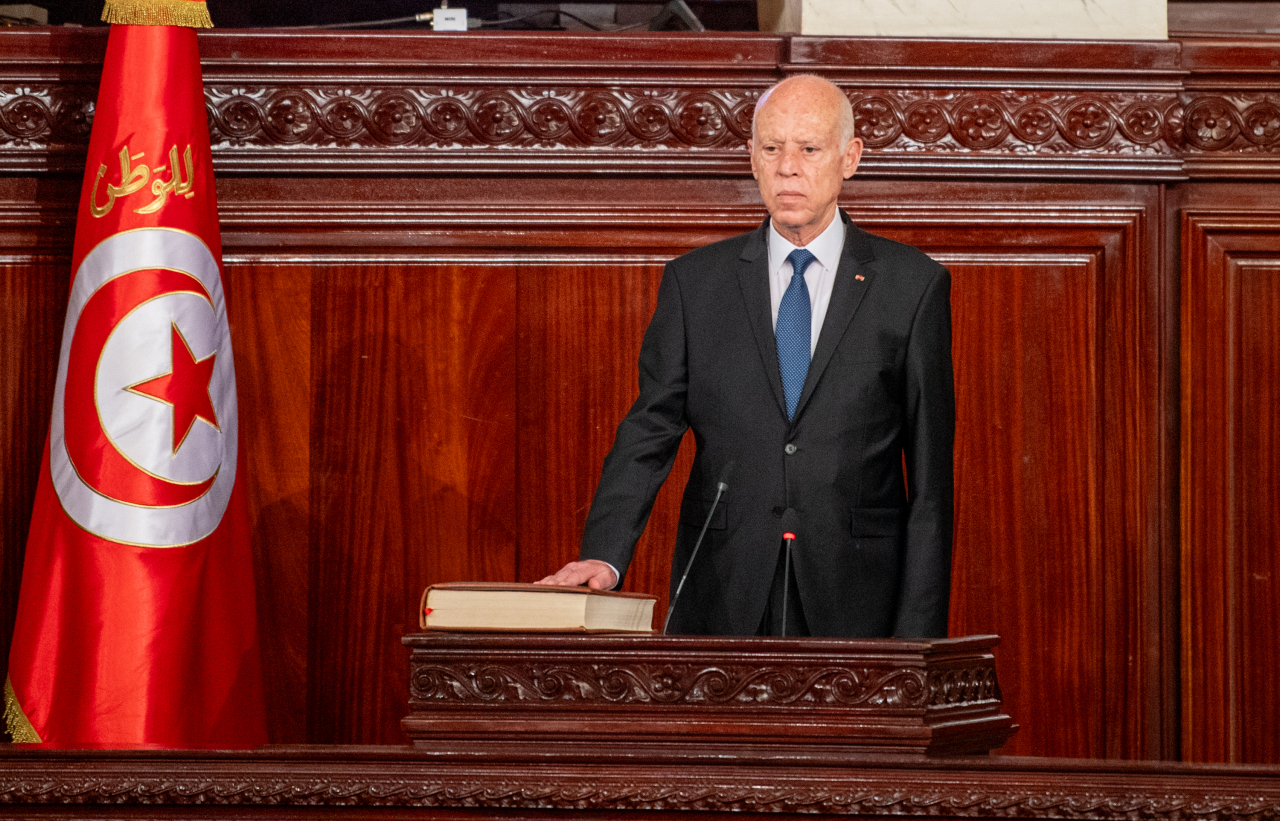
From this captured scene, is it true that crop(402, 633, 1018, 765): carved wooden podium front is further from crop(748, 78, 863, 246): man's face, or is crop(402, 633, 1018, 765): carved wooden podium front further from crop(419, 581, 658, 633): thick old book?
crop(748, 78, 863, 246): man's face

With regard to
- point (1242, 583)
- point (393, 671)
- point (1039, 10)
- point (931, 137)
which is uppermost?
point (1039, 10)

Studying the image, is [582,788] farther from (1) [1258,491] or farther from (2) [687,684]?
(1) [1258,491]

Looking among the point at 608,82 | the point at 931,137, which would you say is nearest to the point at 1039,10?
the point at 931,137

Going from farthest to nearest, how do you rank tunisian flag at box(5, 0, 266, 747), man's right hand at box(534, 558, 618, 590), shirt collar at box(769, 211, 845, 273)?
tunisian flag at box(5, 0, 266, 747), shirt collar at box(769, 211, 845, 273), man's right hand at box(534, 558, 618, 590)

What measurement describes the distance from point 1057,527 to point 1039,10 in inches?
49.4

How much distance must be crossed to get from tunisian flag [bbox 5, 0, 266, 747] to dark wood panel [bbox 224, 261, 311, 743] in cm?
37

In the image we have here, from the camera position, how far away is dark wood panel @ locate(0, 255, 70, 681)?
3.52m

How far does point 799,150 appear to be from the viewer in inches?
89.8

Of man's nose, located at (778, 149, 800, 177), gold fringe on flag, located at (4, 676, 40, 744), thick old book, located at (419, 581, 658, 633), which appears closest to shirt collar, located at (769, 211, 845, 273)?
man's nose, located at (778, 149, 800, 177)

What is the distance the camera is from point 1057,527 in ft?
11.5

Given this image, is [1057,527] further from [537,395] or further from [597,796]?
[597,796]

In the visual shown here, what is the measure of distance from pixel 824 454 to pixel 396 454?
5.12ft

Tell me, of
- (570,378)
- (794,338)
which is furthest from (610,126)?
(794,338)

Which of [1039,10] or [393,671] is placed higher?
[1039,10]
